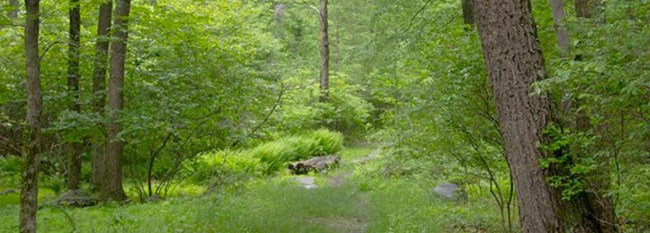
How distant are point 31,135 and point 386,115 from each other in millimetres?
8527

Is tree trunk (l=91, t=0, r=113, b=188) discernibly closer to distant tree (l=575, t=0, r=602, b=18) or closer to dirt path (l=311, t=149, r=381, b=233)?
dirt path (l=311, t=149, r=381, b=233)

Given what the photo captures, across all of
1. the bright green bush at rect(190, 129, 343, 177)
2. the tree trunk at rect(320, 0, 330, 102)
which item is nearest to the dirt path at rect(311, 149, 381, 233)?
the bright green bush at rect(190, 129, 343, 177)

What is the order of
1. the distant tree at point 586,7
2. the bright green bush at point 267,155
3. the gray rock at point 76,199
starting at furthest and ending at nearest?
the bright green bush at point 267,155 → the gray rock at point 76,199 → the distant tree at point 586,7

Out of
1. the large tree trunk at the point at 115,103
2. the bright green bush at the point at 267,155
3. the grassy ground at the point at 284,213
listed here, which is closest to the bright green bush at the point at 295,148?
the bright green bush at the point at 267,155

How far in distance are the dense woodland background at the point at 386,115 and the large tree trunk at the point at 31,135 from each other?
15 millimetres

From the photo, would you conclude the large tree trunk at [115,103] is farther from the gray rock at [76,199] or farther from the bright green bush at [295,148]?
the bright green bush at [295,148]

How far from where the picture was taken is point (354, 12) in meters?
24.8

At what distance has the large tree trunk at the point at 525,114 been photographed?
4293 mm

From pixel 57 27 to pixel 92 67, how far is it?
103 cm

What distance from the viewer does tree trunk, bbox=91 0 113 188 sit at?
332 inches

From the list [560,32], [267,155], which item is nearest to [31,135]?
[560,32]

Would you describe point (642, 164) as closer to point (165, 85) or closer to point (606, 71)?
point (606, 71)

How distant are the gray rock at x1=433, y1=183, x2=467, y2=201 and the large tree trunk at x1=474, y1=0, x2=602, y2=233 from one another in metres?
4.25

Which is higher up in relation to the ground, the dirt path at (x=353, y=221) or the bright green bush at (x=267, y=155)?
the bright green bush at (x=267, y=155)
